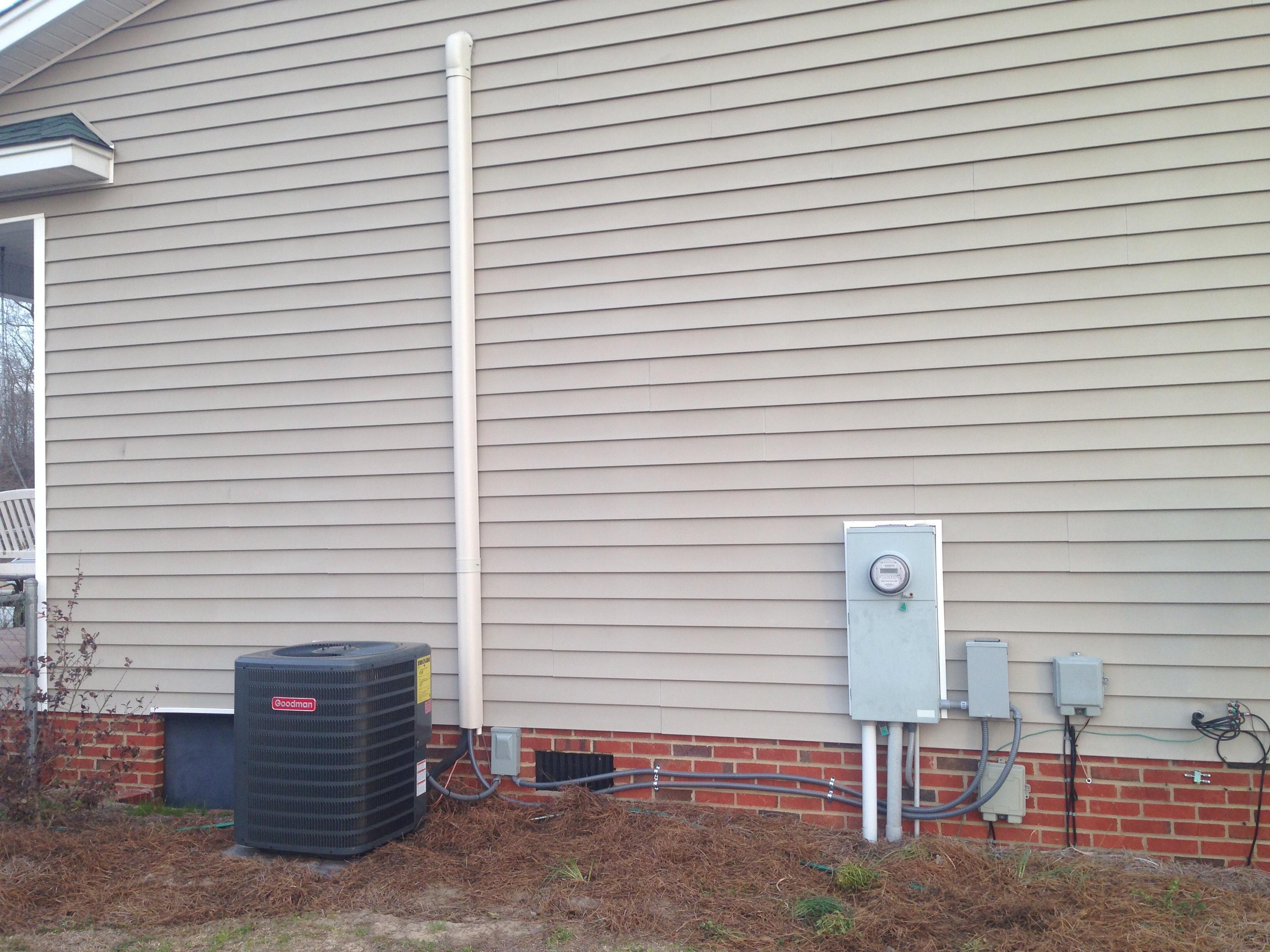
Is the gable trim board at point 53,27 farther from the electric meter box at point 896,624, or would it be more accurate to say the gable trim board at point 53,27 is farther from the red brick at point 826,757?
the red brick at point 826,757

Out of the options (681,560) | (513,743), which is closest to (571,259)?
(681,560)

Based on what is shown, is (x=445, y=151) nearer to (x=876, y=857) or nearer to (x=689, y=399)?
(x=689, y=399)

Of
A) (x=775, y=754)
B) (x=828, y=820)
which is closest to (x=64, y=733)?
(x=775, y=754)

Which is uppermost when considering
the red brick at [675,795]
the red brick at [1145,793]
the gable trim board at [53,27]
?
the gable trim board at [53,27]

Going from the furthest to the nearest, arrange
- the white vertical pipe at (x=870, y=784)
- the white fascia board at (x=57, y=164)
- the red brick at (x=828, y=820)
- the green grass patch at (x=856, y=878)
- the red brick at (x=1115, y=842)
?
the white fascia board at (x=57, y=164) < the red brick at (x=828, y=820) < the white vertical pipe at (x=870, y=784) < the red brick at (x=1115, y=842) < the green grass patch at (x=856, y=878)

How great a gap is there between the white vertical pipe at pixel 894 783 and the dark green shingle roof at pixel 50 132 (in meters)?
4.70

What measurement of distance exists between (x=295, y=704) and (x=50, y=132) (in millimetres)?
3250

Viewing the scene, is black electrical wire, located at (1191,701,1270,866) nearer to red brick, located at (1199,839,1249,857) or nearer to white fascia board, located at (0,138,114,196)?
red brick, located at (1199,839,1249,857)

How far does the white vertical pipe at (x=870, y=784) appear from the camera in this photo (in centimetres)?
346

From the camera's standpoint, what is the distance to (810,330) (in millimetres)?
3736

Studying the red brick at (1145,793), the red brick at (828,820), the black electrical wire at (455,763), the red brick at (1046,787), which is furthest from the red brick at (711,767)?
the red brick at (1145,793)

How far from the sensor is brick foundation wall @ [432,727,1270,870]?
10.8 feet

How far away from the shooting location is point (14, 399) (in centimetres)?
1411

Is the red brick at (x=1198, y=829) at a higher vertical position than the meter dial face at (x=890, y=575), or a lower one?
lower
